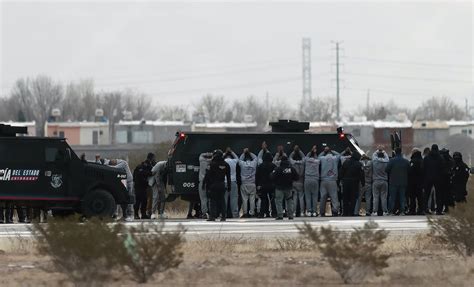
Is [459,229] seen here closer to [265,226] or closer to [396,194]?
[265,226]

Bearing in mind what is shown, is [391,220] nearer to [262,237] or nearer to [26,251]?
[262,237]

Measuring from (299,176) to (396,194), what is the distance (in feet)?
9.54

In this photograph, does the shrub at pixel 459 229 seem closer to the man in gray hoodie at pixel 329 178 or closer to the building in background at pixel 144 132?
the man in gray hoodie at pixel 329 178

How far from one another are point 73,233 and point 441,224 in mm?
7297

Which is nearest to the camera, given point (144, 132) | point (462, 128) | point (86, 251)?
point (86, 251)

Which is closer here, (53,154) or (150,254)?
→ (150,254)

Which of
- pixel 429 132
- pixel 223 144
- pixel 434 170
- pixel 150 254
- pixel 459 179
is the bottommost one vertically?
pixel 150 254

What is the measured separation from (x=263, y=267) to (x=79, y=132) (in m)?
91.1

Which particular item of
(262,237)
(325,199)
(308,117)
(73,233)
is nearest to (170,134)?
(308,117)

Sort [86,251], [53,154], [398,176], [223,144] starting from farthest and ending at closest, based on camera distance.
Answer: [223,144]
[398,176]
[53,154]
[86,251]

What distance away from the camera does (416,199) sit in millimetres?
33469

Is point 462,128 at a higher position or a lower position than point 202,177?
higher

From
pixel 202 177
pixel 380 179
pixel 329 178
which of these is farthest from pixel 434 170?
pixel 202 177

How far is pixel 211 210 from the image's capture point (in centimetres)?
3069
